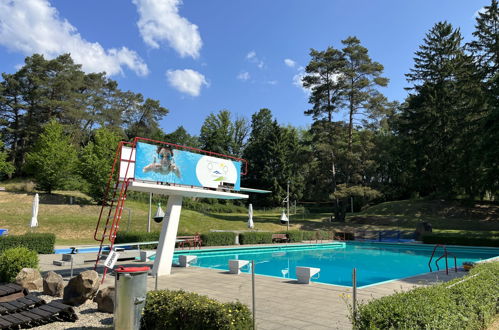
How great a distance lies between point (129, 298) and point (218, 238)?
1970 centimetres

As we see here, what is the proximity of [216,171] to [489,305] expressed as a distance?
10.3 m

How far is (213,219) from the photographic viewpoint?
39.2 meters

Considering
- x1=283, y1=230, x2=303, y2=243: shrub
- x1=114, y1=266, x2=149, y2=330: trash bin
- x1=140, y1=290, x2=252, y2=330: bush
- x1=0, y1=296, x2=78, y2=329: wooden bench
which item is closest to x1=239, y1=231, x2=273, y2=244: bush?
x1=283, y1=230, x2=303, y2=243: shrub

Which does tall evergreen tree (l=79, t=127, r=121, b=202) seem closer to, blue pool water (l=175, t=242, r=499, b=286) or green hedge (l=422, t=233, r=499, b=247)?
blue pool water (l=175, t=242, r=499, b=286)

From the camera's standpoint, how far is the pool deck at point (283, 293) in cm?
783

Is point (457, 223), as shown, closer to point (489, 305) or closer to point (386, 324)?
point (489, 305)

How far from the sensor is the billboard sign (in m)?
12.9

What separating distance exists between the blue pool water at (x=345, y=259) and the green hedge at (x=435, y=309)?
814 centimetres

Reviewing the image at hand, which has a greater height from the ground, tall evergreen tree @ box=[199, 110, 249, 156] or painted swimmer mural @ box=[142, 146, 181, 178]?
tall evergreen tree @ box=[199, 110, 249, 156]

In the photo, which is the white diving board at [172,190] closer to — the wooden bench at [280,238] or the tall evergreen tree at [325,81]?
the wooden bench at [280,238]

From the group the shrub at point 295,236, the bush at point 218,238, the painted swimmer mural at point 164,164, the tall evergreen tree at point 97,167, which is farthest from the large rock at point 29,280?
the tall evergreen tree at point 97,167

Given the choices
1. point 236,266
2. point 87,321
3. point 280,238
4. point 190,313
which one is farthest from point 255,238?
point 190,313

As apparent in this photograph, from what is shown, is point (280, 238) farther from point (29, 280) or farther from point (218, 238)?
point (29, 280)

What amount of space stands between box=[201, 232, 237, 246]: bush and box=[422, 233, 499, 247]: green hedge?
1655 centimetres
